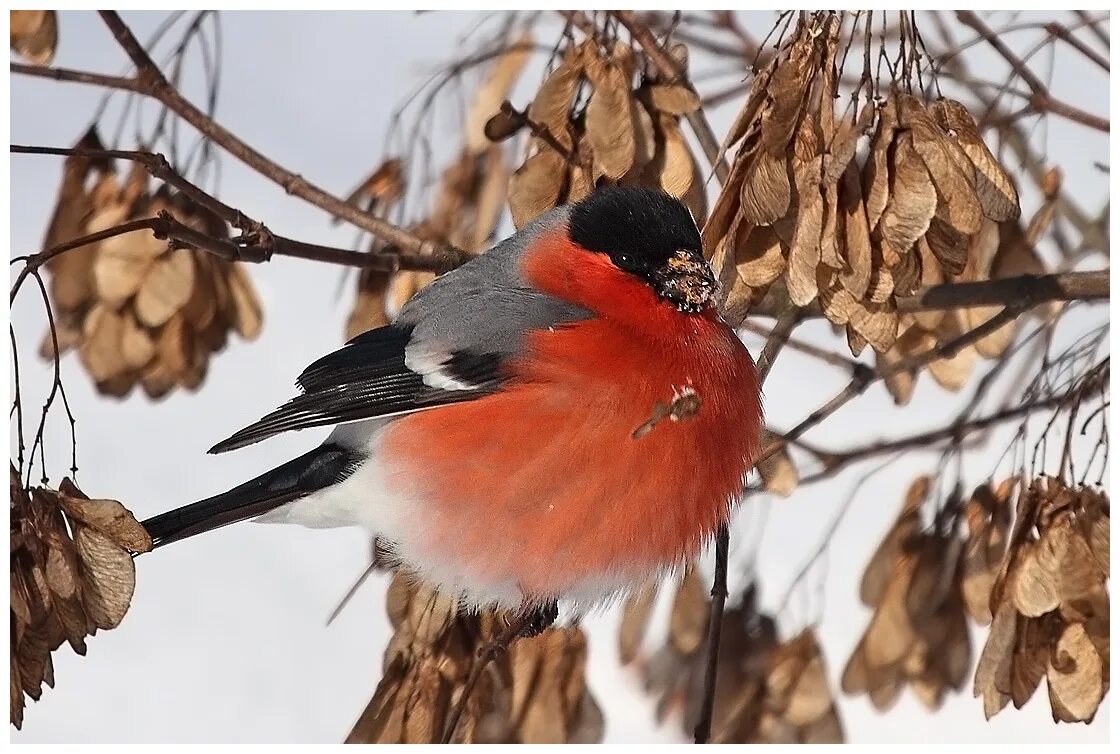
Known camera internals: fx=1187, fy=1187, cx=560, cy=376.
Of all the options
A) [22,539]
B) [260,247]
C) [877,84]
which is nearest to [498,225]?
[260,247]

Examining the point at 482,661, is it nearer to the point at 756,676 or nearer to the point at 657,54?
the point at 756,676

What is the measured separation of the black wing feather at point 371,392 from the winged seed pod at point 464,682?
0.15m

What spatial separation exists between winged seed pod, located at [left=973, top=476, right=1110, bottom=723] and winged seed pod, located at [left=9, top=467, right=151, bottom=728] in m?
0.59

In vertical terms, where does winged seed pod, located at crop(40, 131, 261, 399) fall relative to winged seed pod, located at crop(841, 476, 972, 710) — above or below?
above

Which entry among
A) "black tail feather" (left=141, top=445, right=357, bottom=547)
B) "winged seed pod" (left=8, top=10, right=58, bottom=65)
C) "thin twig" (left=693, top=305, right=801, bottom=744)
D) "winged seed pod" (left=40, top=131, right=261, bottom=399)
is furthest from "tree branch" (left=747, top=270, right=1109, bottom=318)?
"winged seed pod" (left=8, top=10, right=58, bottom=65)

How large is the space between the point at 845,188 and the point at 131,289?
1.95 feet

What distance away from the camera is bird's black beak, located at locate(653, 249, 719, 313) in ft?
2.88

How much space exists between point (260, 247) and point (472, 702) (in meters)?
0.38

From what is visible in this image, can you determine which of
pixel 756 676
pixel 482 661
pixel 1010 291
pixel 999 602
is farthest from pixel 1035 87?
pixel 482 661

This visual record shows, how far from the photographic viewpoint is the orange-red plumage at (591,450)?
0.85 metres

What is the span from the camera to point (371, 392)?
2.87 ft

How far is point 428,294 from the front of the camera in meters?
0.94

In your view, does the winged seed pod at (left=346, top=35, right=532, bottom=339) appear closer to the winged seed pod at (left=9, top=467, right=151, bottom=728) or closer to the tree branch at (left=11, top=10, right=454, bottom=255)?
the tree branch at (left=11, top=10, right=454, bottom=255)
